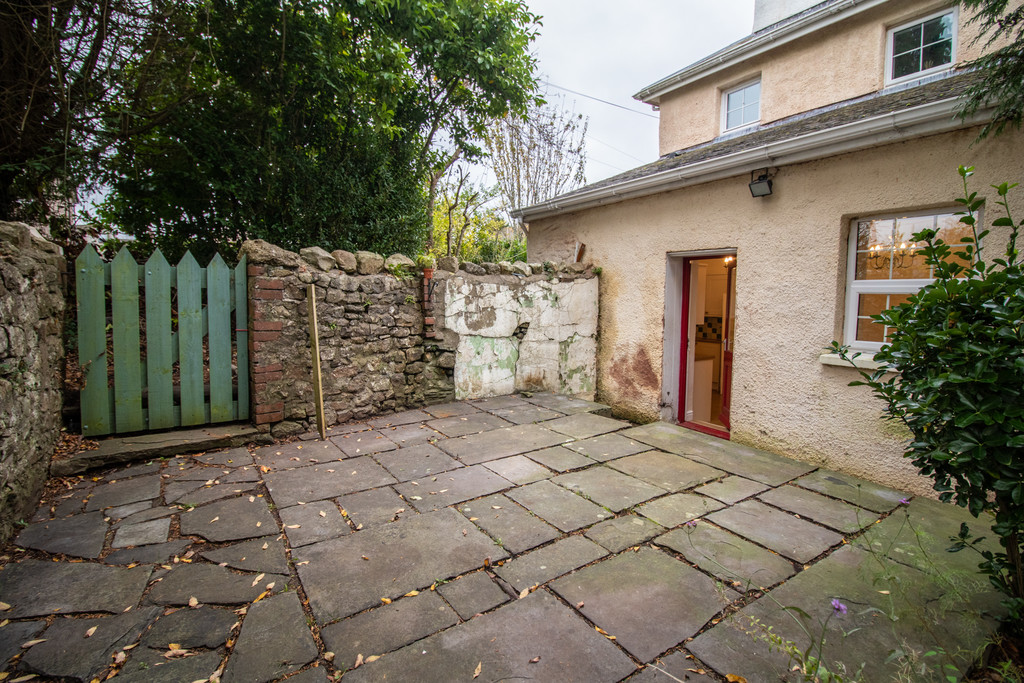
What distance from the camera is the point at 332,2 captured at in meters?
5.60

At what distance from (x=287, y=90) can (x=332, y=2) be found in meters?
1.22

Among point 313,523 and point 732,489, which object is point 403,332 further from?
point 732,489

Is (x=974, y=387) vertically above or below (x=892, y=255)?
below

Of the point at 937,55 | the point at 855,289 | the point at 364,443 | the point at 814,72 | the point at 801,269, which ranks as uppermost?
the point at 814,72

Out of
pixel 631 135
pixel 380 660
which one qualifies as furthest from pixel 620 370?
pixel 631 135

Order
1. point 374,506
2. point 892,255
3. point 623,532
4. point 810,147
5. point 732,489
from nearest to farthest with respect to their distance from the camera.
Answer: point 623,532, point 374,506, point 732,489, point 892,255, point 810,147

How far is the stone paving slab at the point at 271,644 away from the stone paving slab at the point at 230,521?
2.31ft

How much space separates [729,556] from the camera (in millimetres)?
2400

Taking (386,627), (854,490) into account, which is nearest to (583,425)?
(854,490)

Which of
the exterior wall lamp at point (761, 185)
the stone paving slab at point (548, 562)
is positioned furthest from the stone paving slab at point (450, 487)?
the exterior wall lamp at point (761, 185)

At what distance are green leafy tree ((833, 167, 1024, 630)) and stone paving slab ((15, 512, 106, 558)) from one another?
13.0ft

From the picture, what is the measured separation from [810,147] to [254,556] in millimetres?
5059

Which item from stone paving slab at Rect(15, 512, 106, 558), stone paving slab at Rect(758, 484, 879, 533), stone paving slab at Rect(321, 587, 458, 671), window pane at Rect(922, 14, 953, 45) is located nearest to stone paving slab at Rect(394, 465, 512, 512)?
stone paving slab at Rect(321, 587, 458, 671)

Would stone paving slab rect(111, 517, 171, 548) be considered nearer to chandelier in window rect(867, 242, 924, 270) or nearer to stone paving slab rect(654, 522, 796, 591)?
stone paving slab rect(654, 522, 796, 591)
